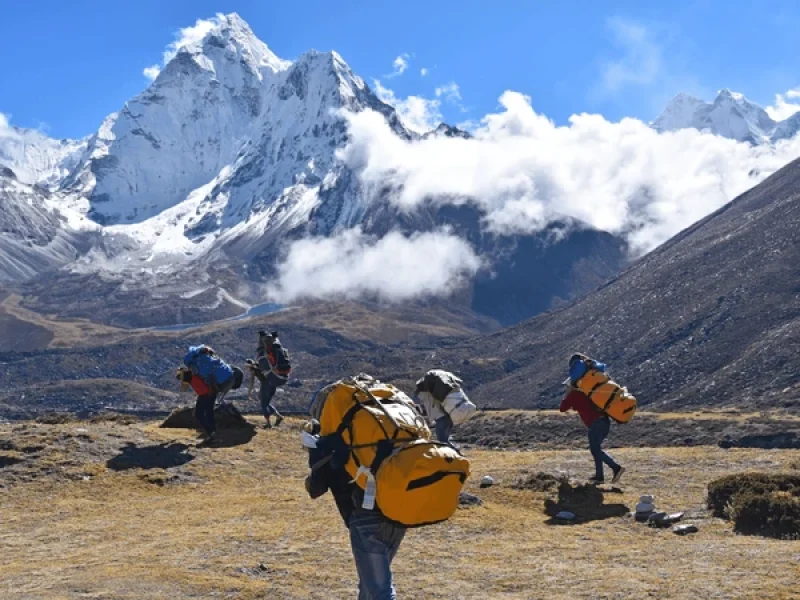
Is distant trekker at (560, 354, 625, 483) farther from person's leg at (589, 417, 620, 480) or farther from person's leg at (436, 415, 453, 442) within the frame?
person's leg at (436, 415, 453, 442)

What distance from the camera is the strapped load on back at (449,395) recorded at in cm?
2288

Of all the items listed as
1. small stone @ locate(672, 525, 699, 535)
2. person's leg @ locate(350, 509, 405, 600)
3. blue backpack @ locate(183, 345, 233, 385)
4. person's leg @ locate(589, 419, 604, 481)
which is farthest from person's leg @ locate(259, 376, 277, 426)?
person's leg @ locate(350, 509, 405, 600)

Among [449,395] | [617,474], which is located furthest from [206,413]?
[617,474]

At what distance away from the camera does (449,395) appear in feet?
75.5

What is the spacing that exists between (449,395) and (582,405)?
10.8 feet

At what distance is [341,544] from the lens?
15.9 m

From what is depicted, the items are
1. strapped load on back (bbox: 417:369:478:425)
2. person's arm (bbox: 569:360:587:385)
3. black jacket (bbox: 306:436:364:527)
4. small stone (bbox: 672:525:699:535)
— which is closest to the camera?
black jacket (bbox: 306:436:364:527)

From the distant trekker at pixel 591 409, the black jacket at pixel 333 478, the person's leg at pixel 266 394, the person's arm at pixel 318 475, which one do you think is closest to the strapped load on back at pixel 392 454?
the black jacket at pixel 333 478

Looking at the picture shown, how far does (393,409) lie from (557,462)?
50.7 feet

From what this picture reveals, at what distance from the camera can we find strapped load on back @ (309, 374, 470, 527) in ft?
32.7

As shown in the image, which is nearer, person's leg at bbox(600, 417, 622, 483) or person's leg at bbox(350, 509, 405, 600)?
person's leg at bbox(350, 509, 405, 600)

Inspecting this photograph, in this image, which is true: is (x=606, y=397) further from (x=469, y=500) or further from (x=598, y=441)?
(x=469, y=500)

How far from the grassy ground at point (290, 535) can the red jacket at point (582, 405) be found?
1.78 m

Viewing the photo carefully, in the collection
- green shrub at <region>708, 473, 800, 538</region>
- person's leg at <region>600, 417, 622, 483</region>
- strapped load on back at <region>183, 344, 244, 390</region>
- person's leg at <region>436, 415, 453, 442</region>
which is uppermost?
strapped load on back at <region>183, 344, 244, 390</region>
